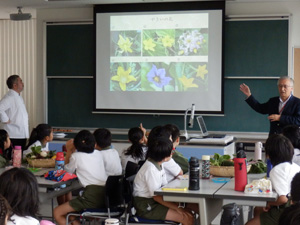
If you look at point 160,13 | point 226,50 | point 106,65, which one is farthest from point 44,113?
point 226,50

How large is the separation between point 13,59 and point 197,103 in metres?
4.61

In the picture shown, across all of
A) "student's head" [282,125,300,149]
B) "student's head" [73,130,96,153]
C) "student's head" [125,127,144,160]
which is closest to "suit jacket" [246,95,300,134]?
"student's head" [282,125,300,149]

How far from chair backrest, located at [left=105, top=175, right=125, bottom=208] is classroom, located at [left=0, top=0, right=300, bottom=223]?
2820 mm

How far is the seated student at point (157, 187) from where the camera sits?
14.0ft

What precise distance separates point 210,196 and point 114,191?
927mm

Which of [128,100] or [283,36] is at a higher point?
[283,36]

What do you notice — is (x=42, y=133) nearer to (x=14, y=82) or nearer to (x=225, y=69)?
(x=14, y=82)

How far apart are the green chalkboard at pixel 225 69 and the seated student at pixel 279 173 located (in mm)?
4024

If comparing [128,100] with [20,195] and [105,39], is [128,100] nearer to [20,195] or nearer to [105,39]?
[105,39]

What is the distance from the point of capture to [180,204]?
446 centimetres

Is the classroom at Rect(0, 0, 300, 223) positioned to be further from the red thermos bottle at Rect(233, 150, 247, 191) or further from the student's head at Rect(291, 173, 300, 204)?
the student's head at Rect(291, 173, 300, 204)

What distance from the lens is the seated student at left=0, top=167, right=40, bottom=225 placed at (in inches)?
100

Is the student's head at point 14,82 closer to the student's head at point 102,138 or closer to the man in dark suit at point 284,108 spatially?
the student's head at point 102,138

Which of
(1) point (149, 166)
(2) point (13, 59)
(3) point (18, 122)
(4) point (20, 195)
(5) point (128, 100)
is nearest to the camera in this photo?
(4) point (20, 195)
